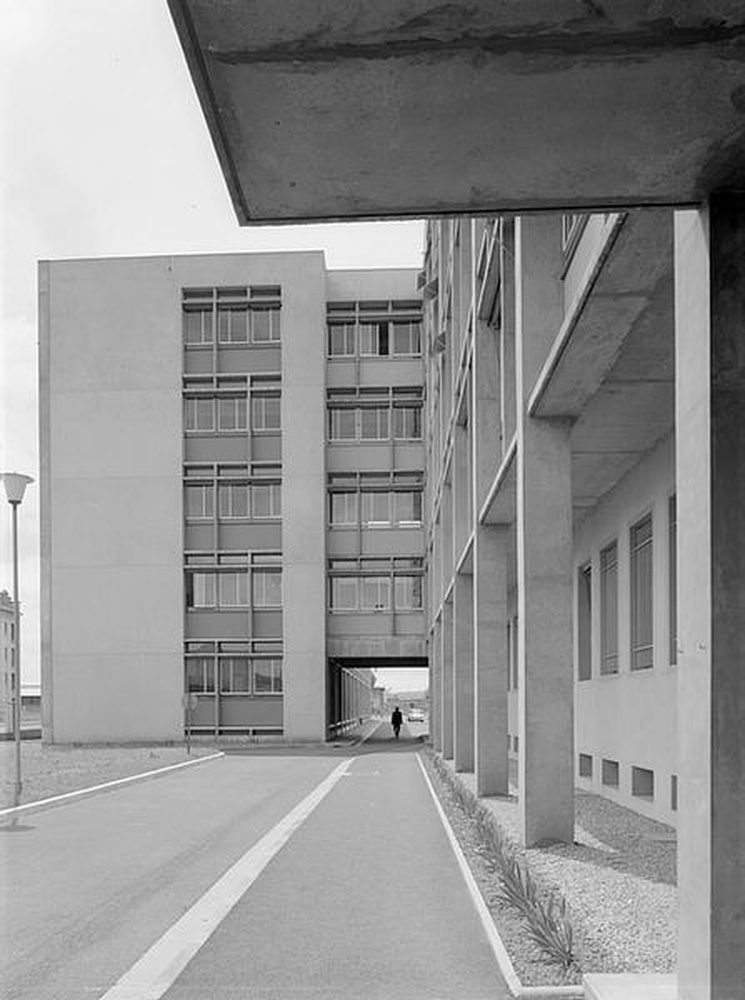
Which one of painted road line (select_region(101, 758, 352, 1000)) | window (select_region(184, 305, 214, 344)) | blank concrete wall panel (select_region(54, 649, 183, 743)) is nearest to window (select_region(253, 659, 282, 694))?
blank concrete wall panel (select_region(54, 649, 183, 743))

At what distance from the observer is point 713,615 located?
5230mm

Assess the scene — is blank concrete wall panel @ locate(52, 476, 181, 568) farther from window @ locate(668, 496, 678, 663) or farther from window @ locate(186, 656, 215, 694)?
window @ locate(668, 496, 678, 663)

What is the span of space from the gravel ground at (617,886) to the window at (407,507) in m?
35.8

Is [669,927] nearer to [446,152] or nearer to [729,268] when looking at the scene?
[729,268]

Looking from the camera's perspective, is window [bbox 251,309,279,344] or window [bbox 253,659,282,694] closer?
window [bbox 253,659,282,694]

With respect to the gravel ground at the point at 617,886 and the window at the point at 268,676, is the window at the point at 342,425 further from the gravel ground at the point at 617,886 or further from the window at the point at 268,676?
the gravel ground at the point at 617,886

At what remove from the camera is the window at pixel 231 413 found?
167 feet

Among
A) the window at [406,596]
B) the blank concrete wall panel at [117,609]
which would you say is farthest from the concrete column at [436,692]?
the blank concrete wall panel at [117,609]

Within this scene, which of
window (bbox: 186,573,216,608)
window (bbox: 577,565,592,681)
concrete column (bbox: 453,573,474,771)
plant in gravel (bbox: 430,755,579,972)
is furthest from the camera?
window (bbox: 186,573,216,608)

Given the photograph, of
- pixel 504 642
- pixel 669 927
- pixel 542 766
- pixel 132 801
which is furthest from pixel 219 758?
pixel 669 927

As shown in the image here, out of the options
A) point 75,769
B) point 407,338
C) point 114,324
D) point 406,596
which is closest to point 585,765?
point 75,769

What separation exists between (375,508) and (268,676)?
8.18 m

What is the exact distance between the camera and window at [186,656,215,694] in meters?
49.6

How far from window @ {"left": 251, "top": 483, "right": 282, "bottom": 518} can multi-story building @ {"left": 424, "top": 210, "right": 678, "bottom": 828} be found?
80.2 ft
